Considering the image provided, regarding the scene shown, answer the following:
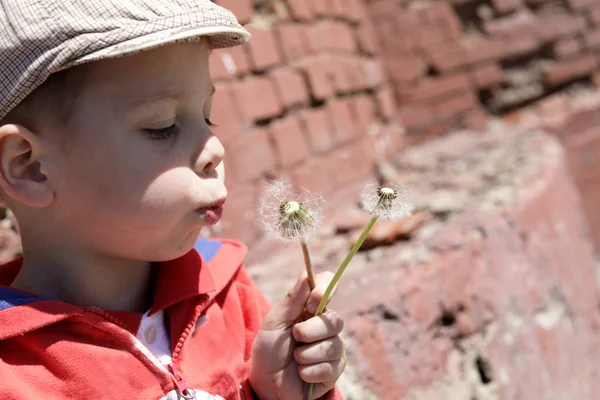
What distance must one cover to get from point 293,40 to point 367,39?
1.11 meters

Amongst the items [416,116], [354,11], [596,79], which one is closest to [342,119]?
[354,11]

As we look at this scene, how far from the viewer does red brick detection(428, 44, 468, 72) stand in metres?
4.00

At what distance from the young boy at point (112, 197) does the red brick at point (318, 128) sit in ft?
5.20

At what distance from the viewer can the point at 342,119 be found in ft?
10.1

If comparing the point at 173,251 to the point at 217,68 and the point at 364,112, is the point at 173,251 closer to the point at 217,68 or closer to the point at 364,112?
the point at 217,68

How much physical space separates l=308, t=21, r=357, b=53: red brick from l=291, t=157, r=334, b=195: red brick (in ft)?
1.72

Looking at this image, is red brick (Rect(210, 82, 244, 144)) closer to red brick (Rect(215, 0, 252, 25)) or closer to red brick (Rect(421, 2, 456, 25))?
red brick (Rect(215, 0, 252, 25))

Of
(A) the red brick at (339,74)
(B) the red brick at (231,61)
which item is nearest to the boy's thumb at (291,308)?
(B) the red brick at (231,61)

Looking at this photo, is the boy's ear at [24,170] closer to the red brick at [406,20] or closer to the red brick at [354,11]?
the red brick at [354,11]

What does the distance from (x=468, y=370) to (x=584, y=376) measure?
0.68 m

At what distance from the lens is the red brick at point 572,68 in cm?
402

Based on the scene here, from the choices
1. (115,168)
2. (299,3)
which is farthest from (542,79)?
(115,168)

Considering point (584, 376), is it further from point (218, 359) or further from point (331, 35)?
point (331, 35)

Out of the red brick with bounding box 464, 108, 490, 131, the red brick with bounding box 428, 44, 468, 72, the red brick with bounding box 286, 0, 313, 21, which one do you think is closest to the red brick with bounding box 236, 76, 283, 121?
the red brick with bounding box 286, 0, 313, 21
